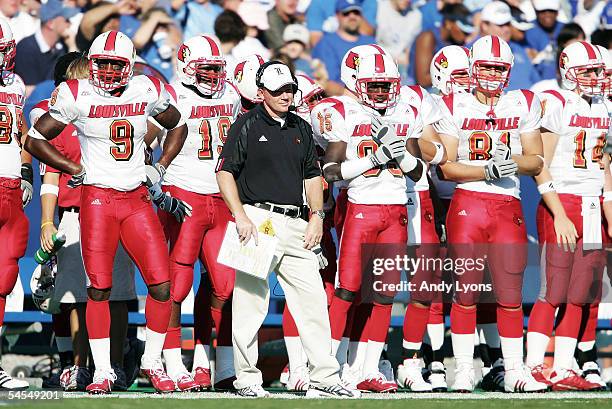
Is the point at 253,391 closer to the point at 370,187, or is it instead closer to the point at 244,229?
the point at 244,229

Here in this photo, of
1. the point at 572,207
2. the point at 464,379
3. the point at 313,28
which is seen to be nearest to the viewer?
the point at 464,379

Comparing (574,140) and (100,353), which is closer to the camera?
(100,353)

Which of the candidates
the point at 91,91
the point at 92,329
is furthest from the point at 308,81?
the point at 92,329

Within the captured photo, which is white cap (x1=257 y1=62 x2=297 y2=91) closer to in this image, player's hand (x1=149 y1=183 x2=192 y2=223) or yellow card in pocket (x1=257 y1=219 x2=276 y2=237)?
yellow card in pocket (x1=257 y1=219 x2=276 y2=237)

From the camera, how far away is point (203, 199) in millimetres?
8086

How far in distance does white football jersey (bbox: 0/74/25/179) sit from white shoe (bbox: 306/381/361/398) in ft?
7.42

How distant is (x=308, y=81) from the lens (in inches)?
344

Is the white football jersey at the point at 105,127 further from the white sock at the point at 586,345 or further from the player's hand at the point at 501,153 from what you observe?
the white sock at the point at 586,345

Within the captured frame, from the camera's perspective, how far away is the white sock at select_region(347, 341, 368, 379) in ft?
26.6

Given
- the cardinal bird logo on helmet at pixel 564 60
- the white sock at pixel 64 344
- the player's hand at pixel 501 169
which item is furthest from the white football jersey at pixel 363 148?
the white sock at pixel 64 344

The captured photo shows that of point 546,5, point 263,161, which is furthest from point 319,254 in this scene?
point 546,5

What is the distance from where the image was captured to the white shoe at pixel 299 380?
7664 mm

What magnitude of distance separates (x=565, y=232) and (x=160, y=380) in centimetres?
269

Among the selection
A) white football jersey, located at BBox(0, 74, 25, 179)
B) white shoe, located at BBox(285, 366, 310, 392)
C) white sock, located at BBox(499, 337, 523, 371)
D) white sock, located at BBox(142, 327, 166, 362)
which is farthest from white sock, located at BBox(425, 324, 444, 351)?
white football jersey, located at BBox(0, 74, 25, 179)
